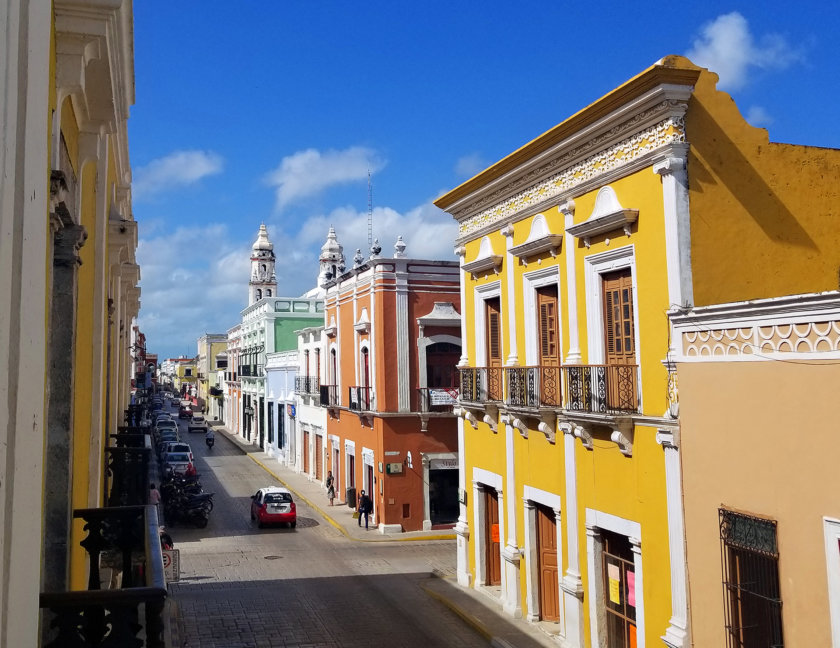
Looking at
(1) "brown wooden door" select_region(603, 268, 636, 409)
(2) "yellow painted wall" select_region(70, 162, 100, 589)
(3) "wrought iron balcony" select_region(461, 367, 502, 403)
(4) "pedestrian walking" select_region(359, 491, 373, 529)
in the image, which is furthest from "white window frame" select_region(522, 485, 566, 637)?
(4) "pedestrian walking" select_region(359, 491, 373, 529)

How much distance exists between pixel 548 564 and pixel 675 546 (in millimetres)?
4123

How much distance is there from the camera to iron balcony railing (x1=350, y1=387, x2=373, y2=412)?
23.7m

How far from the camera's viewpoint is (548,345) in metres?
12.6

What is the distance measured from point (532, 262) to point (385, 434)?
1122 cm

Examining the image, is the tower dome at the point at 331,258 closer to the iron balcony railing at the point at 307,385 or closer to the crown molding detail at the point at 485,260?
the iron balcony railing at the point at 307,385

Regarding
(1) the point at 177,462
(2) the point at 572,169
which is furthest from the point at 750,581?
(1) the point at 177,462

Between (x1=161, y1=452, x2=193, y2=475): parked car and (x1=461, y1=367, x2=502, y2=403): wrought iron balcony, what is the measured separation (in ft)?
57.8

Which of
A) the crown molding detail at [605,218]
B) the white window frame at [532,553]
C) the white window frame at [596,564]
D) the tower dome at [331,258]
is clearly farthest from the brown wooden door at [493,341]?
the tower dome at [331,258]

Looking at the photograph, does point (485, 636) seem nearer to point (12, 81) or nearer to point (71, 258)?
point (71, 258)

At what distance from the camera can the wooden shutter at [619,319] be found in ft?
33.6

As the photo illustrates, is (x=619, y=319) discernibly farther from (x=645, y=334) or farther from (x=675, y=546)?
(x=675, y=546)

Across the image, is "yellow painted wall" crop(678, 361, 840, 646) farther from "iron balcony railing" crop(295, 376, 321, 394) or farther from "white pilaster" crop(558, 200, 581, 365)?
"iron balcony railing" crop(295, 376, 321, 394)

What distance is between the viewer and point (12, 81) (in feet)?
7.90

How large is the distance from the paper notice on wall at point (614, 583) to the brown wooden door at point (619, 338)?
2430 millimetres
